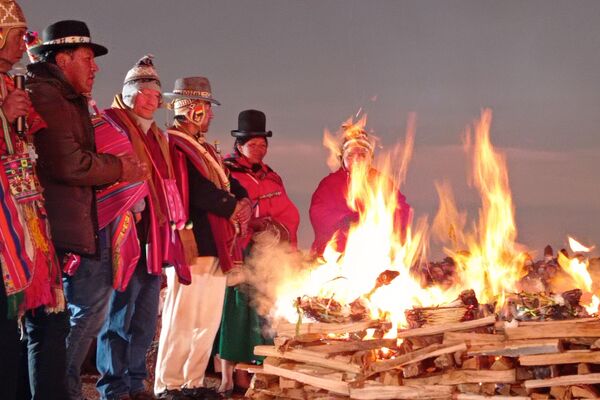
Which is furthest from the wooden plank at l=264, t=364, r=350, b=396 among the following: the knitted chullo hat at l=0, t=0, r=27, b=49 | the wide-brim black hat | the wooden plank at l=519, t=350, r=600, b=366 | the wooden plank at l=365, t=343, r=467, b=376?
the knitted chullo hat at l=0, t=0, r=27, b=49

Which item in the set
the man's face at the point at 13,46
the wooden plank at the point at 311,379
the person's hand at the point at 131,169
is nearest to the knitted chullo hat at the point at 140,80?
the person's hand at the point at 131,169

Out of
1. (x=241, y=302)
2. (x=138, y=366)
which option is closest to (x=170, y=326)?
(x=138, y=366)

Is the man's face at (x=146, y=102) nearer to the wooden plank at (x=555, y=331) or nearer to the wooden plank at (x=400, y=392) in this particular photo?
the wooden plank at (x=400, y=392)

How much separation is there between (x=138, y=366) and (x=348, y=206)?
2998 millimetres

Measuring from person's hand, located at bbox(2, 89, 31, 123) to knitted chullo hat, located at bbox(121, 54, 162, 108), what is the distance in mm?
2080

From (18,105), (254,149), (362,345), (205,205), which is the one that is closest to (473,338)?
(362,345)

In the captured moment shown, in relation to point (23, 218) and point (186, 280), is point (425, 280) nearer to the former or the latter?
point (186, 280)

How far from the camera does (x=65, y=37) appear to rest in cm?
586

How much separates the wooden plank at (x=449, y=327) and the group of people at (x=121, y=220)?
1738 mm

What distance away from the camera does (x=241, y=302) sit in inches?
332

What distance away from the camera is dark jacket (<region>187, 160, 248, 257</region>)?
24.1 ft

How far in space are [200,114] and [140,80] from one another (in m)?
0.84

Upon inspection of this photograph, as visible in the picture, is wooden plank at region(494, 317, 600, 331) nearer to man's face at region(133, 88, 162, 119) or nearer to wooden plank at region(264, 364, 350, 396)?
wooden plank at region(264, 364, 350, 396)

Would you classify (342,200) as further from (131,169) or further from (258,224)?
(131,169)
